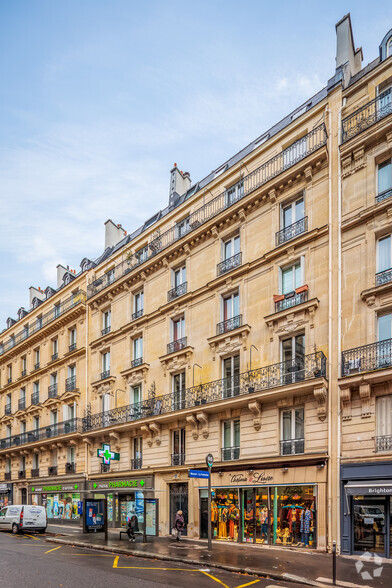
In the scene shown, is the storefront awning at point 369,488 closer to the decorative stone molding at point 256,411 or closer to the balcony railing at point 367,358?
the balcony railing at point 367,358

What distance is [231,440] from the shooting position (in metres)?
22.8

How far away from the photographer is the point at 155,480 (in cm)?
2611

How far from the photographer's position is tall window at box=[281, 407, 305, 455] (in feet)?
65.9

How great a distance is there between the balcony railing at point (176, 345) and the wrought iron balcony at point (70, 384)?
10.2 meters

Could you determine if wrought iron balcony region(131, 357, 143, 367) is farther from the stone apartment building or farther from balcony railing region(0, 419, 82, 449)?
balcony railing region(0, 419, 82, 449)

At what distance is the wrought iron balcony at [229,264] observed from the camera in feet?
78.9

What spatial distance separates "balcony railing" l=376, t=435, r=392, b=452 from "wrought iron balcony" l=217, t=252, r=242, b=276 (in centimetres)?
953

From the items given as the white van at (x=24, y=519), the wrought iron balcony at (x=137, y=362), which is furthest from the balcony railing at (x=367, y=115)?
the white van at (x=24, y=519)

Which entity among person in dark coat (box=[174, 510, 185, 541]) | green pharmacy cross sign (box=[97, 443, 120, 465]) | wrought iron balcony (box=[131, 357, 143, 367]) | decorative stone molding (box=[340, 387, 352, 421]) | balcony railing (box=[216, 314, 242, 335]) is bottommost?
person in dark coat (box=[174, 510, 185, 541])

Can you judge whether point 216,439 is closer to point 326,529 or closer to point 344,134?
point 326,529

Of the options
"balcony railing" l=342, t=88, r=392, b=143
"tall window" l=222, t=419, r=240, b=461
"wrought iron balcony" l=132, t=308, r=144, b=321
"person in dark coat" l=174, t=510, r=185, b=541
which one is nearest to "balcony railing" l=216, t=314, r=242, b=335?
"tall window" l=222, t=419, r=240, b=461

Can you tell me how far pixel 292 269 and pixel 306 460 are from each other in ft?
23.2

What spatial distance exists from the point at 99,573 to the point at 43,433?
24.5 metres

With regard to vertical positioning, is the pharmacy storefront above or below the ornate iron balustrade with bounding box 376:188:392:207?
below
